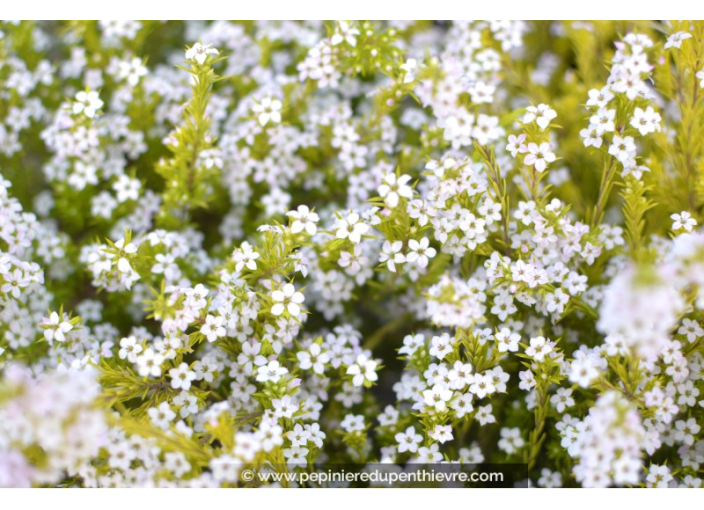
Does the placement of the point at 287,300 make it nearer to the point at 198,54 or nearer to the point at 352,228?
the point at 352,228

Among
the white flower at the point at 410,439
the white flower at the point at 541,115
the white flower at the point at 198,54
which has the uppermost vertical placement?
the white flower at the point at 198,54

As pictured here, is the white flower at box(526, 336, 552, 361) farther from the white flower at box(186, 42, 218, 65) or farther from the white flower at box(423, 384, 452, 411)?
the white flower at box(186, 42, 218, 65)

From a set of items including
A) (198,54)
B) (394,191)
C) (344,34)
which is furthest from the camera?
(344,34)

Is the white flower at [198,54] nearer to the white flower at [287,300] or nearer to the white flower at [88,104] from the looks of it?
the white flower at [88,104]

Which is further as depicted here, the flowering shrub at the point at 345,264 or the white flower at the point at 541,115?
the white flower at the point at 541,115

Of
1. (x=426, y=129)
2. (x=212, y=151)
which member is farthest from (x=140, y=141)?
(x=426, y=129)

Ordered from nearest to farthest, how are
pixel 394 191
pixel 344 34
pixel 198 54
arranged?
1. pixel 394 191
2. pixel 198 54
3. pixel 344 34

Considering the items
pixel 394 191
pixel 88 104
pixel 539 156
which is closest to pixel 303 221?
pixel 394 191

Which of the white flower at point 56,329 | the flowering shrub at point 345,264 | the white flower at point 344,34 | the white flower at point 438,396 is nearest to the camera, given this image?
the flowering shrub at point 345,264

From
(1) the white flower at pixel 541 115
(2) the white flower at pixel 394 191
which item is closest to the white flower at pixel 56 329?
(2) the white flower at pixel 394 191
